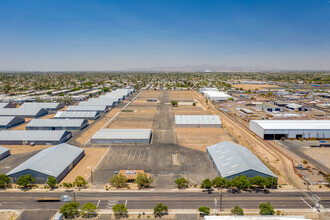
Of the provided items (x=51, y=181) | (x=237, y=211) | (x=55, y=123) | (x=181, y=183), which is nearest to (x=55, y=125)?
→ (x=55, y=123)

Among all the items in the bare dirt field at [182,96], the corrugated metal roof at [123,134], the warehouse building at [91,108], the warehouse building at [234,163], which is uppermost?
the bare dirt field at [182,96]

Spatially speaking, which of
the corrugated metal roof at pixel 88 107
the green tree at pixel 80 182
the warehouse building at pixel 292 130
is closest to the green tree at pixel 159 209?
the green tree at pixel 80 182

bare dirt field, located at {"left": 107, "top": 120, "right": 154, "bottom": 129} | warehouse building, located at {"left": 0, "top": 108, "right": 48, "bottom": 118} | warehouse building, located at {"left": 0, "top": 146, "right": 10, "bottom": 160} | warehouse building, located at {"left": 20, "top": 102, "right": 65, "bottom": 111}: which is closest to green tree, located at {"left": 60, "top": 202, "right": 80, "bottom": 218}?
warehouse building, located at {"left": 0, "top": 146, "right": 10, "bottom": 160}

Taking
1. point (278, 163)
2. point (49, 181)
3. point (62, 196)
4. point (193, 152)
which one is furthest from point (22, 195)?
point (278, 163)

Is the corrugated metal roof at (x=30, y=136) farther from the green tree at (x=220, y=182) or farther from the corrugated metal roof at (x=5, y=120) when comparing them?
the green tree at (x=220, y=182)

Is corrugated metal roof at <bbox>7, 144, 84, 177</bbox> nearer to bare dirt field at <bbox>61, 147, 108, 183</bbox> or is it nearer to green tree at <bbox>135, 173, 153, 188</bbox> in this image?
bare dirt field at <bbox>61, 147, 108, 183</bbox>

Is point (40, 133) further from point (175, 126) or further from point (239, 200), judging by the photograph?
point (239, 200)
